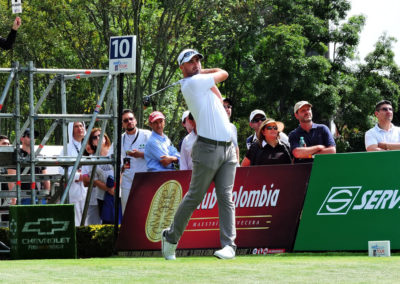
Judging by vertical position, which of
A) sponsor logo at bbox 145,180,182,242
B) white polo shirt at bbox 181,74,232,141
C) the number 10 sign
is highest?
the number 10 sign

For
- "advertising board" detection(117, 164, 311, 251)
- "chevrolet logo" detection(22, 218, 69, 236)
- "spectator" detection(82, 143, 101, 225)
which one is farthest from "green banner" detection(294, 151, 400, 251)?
"spectator" detection(82, 143, 101, 225)

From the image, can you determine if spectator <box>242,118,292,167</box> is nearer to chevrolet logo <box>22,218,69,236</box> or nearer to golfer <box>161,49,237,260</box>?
golfer <box>161,49,237,260</box>

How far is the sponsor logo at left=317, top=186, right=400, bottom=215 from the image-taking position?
993 centimetres

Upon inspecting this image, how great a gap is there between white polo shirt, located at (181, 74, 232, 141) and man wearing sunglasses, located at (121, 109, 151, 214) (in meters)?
4.27

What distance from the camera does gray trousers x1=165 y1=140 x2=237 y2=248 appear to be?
9.44 m

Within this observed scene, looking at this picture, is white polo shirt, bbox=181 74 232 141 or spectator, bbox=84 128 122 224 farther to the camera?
spectator, bbox=84 128 122 224

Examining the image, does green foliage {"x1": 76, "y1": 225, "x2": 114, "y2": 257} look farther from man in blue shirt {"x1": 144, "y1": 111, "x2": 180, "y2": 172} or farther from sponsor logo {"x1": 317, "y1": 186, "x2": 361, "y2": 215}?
sponsor logo {"x1": 317, "y1": 186, "x2": 361, "y2": 215}

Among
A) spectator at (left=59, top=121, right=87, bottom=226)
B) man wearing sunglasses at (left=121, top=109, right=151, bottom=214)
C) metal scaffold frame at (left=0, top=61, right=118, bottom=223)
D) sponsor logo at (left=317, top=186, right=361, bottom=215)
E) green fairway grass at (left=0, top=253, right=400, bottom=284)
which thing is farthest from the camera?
spectator at (left=59, top=121, right=87, bottom=226)

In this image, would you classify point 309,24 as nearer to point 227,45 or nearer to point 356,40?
point 356,40

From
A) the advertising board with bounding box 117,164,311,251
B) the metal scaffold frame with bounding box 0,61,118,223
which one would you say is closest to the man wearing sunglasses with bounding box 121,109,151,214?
the metal scaffold frame with bounding box 0,61,118,223

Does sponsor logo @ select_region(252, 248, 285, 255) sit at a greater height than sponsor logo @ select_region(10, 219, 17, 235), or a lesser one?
lesser

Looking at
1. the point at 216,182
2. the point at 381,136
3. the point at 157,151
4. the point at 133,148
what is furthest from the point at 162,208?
the point at 381,136

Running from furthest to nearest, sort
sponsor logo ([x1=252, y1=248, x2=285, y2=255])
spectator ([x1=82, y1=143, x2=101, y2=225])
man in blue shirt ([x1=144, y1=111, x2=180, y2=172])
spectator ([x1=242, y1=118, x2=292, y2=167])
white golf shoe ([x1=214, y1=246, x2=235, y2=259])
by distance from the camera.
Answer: spectator ([x1=82, y1=143, x2=101, y2=225]) → man in blue shirt ([x1=144, y1=111, x2=180, y2=172]) → spectator ([x1=242, y1=118, x2=292, y2=167]) → sponsor logo ([x1=252, y1=248, x2=285, y2=255]) → white golf shoe ([x1=214, y1=246, x2=235, y2=259])

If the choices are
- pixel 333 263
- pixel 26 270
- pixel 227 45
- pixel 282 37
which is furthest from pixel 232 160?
pixel 282 37
